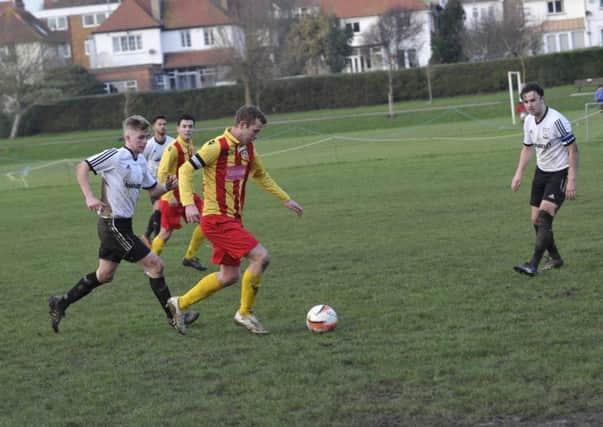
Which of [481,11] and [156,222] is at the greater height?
[481,11]

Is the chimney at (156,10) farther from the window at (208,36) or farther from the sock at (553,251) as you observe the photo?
the sock at (553,251)

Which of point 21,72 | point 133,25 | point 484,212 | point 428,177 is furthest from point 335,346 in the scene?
point 133,25

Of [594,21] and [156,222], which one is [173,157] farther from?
[594,21]

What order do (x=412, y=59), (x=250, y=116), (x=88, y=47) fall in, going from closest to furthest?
(x=250, y=116)
(x=412, y=59)
(x=88, y=47)

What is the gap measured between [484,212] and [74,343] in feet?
28.5

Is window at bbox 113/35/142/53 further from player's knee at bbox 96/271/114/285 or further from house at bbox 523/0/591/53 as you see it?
player's knee at bbox 96/271/114/285

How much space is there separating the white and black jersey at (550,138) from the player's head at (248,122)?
3.35 m

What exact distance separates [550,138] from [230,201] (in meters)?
3.60

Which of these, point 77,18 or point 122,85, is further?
point 77,18

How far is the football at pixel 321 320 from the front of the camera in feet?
25.8

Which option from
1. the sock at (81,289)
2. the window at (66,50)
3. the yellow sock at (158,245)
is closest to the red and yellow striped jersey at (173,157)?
the yellow sock at (158,245)

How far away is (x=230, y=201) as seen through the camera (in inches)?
326

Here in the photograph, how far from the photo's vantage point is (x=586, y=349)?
22.4 feet

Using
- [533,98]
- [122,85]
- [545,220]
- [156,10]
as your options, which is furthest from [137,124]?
[156,10]
